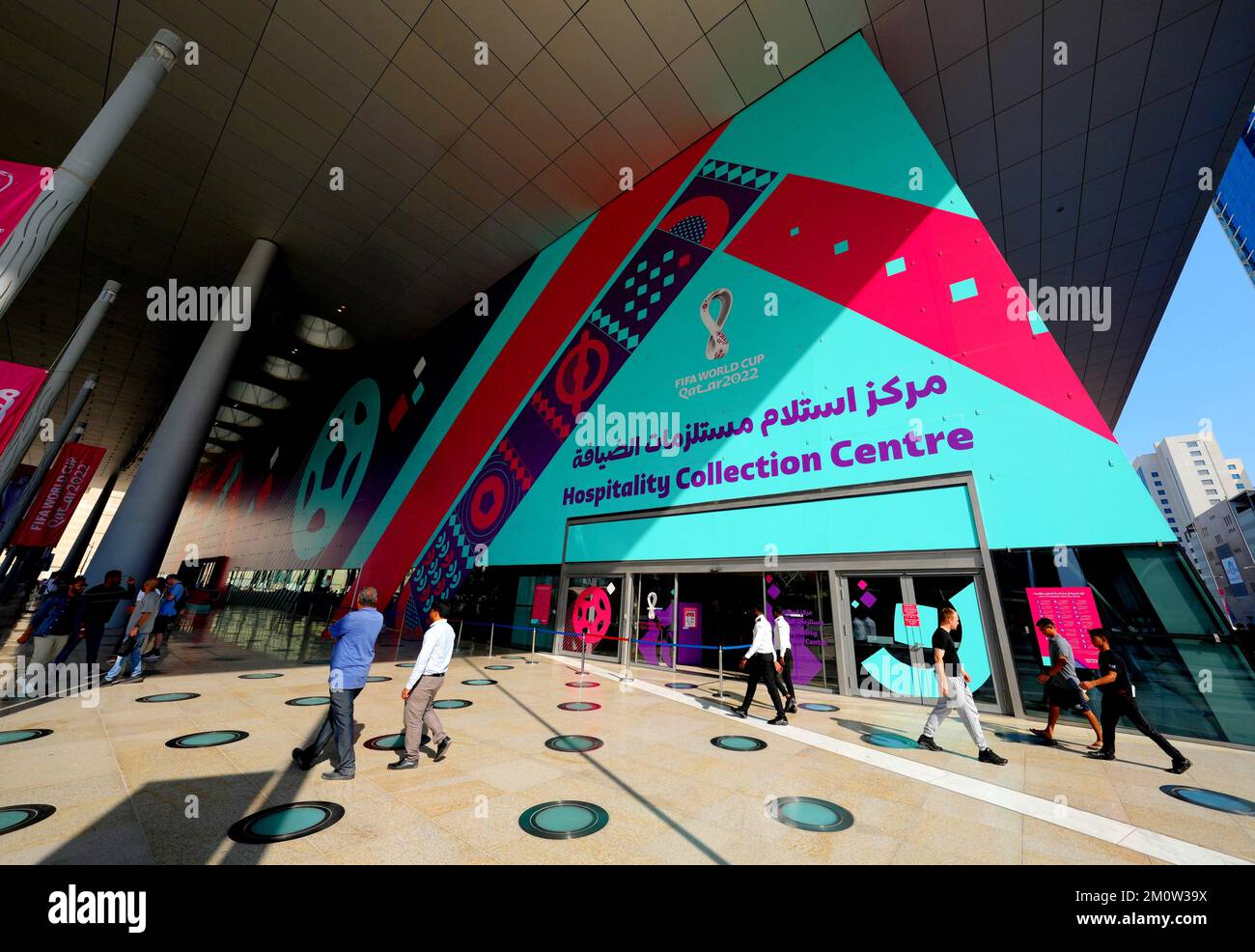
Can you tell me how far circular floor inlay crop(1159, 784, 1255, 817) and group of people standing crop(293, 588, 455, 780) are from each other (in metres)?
5.92

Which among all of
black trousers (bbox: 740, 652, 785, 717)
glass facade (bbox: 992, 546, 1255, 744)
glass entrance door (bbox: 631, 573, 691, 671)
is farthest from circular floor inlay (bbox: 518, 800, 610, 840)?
glass entrance door (bbox: 631, 573, 691, 671)

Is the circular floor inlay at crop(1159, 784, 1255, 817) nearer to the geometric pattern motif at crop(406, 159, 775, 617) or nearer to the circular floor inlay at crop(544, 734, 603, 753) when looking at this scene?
the circular floor inlay at crop(544, 734, 603, 753)

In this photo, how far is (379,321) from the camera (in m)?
19.3

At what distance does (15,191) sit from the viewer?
4688mm

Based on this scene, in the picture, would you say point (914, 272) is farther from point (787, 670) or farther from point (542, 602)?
point (542, 602)

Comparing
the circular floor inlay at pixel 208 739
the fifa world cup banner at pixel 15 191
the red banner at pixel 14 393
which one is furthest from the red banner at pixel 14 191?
the circular floor inlay at pixel 208 739

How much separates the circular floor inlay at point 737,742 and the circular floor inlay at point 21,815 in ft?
15.6

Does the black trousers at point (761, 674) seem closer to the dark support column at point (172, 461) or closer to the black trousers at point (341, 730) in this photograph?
the black trousers at point (341, 730)

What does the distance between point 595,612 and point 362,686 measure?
23.6 feet

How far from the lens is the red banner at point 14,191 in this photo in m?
4.58

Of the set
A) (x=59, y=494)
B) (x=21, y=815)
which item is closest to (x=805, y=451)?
(x=21, y=815)
